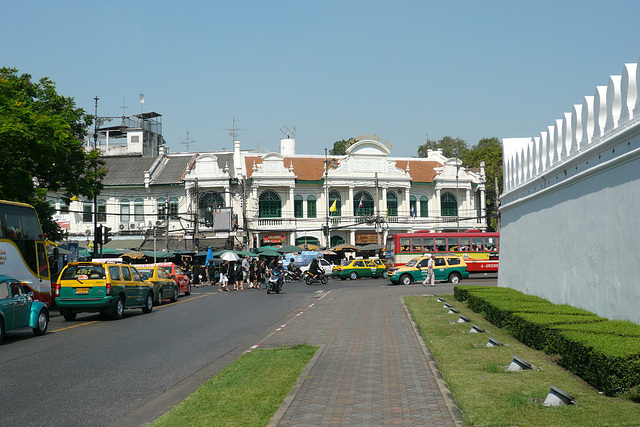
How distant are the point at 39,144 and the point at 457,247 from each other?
94.9 ft

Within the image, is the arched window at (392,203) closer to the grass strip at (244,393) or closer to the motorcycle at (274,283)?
the motorcycle at (274,283)

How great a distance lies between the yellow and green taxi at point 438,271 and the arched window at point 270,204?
23.0 metres

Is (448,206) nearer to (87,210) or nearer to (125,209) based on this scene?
(125,209)

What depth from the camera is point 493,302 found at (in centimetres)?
1636

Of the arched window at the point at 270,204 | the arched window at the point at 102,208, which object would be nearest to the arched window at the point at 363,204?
the arched window at the point at 270,204

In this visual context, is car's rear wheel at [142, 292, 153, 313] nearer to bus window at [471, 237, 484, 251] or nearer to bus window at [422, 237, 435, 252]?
bus window at [422, 237, 435, 252]

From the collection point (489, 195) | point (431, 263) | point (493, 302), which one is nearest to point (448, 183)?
point (489, 195)

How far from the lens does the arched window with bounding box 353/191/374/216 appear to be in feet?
209

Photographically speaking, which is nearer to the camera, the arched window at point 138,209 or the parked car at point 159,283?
the parked car at point 159,283

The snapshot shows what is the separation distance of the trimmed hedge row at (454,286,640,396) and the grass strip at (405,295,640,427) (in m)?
0.17

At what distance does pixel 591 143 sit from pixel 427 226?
52.9 metres

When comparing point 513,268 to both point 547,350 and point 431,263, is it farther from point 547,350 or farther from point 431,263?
point 431,263

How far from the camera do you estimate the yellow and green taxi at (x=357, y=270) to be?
49438 mm

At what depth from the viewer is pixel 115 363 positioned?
12086 millimetres
